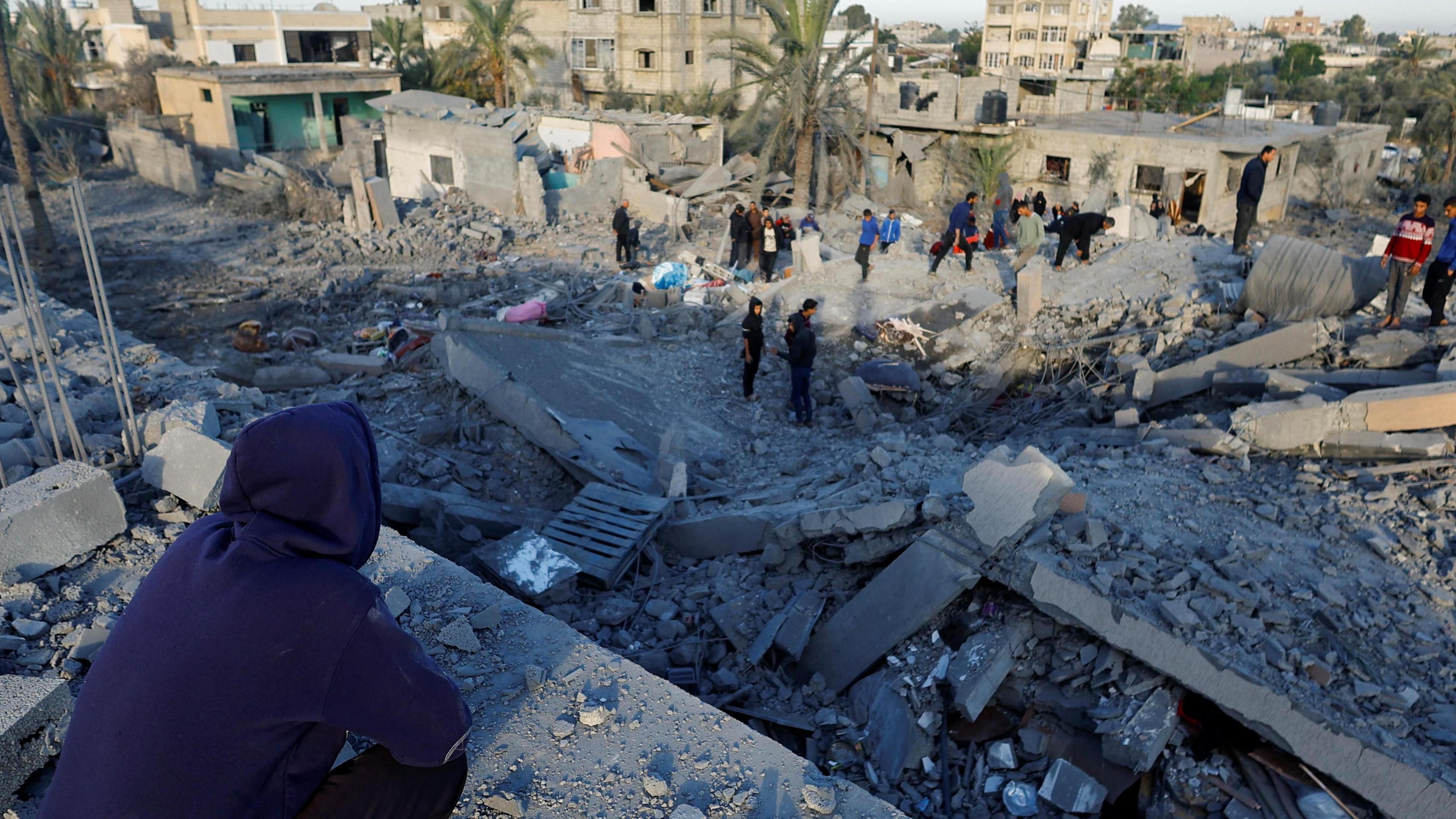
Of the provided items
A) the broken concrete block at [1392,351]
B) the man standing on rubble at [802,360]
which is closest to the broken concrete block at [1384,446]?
the broken concrete block at [1392,351]

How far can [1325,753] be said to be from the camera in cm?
412

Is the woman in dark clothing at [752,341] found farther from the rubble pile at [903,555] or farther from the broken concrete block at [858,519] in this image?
the broken concrete block at [858,519]

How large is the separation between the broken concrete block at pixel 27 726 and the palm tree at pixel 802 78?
1849 cm

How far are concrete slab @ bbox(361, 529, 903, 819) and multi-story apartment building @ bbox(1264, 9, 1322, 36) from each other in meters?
123

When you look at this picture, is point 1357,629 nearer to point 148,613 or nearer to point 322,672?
point 322,672

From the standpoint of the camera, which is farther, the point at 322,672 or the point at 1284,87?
the point at 1284,87

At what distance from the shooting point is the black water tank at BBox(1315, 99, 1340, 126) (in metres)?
26.7

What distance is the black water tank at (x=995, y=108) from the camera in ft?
78.5

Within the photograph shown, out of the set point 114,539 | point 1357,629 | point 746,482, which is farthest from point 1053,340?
point 114,539

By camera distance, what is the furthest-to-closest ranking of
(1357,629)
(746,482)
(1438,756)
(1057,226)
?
(1057,226), (746,482), (1357,629), (1438,756)

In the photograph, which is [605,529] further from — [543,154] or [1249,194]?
[543,154]

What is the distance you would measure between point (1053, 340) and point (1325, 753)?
292 inches

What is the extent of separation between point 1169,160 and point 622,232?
14967 mm

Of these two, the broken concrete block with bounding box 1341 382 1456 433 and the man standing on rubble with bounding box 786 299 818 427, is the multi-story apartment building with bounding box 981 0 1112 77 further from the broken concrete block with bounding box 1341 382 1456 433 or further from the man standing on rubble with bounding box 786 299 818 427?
the broken concrete block with bounding box 1341 382 1456 433
